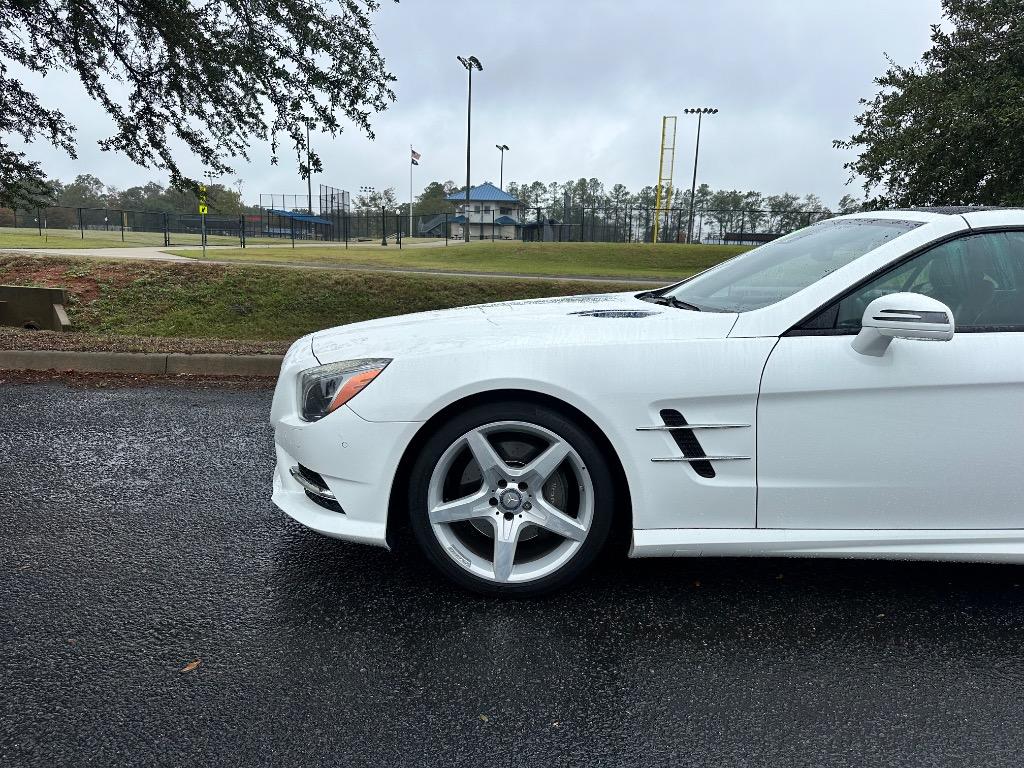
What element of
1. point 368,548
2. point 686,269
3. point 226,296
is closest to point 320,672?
point 368,548

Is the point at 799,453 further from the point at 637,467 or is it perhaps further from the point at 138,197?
the point at 138,197

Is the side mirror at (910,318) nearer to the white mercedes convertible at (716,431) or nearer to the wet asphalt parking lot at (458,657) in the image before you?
the white mercedes convertible at (716,431)

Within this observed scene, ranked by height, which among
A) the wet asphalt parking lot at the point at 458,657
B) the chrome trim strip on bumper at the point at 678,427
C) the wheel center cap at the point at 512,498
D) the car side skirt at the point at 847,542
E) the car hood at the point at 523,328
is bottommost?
the wet asphalt parking lot at the point at 458,657

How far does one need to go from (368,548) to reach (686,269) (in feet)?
87.1

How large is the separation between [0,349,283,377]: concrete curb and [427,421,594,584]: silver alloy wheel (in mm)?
5114

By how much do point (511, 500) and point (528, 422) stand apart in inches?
11.6

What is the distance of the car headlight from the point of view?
2830mm

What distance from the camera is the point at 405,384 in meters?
2.76

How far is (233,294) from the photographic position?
525 inches

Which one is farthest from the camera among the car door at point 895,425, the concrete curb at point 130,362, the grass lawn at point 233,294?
A: the grass lawn at point 233,294

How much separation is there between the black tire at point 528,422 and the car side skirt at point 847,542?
207mm

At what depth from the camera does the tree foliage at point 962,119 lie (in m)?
12.7

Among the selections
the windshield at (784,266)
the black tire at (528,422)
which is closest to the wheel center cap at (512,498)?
the black tire at (528,422)

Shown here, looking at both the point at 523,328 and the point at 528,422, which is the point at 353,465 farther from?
the point at 523,328
